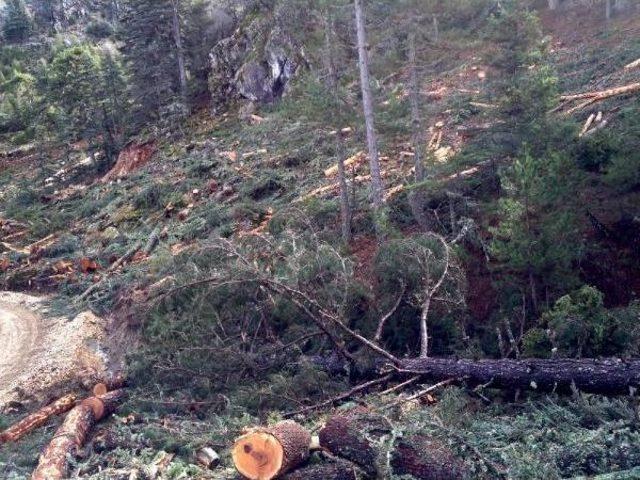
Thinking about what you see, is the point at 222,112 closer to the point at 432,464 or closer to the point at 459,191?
the point at 459,191

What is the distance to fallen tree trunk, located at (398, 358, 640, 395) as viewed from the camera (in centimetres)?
625

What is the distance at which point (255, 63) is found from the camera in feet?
100

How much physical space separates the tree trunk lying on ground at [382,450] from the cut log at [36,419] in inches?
251

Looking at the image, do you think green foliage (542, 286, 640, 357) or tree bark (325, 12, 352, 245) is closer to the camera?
green foliage (542, 286, 640, 357)

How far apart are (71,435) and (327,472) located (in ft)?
15.1

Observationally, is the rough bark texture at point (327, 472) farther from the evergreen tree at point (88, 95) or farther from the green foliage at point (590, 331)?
the evergreen tree at point (88, 95)

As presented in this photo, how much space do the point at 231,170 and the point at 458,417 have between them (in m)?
17.8

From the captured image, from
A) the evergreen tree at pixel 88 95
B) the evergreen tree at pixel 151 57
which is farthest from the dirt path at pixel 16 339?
the evergreen tree at pixel 151 57

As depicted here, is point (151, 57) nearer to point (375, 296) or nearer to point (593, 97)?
point (593, 97)

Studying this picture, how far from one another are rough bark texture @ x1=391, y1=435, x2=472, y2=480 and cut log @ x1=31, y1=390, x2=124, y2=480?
4.43 meters

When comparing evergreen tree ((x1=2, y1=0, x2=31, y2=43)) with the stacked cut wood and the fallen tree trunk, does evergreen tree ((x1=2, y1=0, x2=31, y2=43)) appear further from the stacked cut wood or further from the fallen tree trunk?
the stacked cut wood

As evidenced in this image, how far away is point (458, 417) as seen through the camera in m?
6.48

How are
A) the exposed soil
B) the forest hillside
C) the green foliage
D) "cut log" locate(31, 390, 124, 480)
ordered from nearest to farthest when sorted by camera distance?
the forest hillside < the green foliage < "cut log" locate(31, 390, 124, 480) < the exposed soil

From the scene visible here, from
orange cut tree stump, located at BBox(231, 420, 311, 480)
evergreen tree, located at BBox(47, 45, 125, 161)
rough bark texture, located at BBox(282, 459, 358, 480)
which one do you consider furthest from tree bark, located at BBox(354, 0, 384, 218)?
evergreen tree, located at BBox(47, 45, 125, 161)
